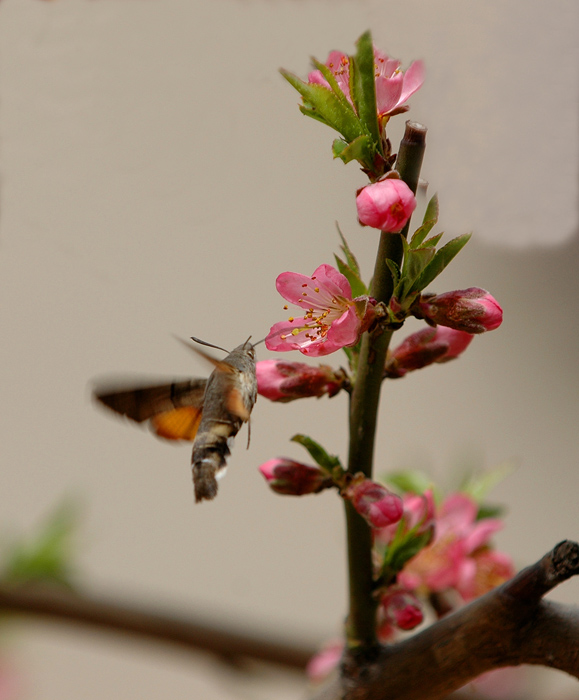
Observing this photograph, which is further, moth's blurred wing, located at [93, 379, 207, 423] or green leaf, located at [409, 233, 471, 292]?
moth's blurred wing, located at [93, 379, 207, 423]

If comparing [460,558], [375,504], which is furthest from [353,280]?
[460,558]

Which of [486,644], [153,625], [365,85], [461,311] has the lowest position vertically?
[153,625]

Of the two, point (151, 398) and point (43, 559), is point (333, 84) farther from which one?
point (43, 559)

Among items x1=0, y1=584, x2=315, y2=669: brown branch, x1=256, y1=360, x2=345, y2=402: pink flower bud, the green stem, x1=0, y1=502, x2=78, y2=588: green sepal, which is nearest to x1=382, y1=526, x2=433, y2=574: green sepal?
the green stem

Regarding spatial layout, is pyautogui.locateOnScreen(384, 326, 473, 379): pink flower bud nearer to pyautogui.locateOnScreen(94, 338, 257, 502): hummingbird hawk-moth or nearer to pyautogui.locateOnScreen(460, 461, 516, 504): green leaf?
pyautogui.locateOnScreen(94, 338, 257, 502): hummingbird hawk-moth

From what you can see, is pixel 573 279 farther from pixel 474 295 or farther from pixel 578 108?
pixel 474 295

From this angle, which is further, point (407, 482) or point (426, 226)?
point (407, 482)

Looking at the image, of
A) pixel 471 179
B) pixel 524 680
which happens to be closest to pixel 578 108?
pixel 471 179
